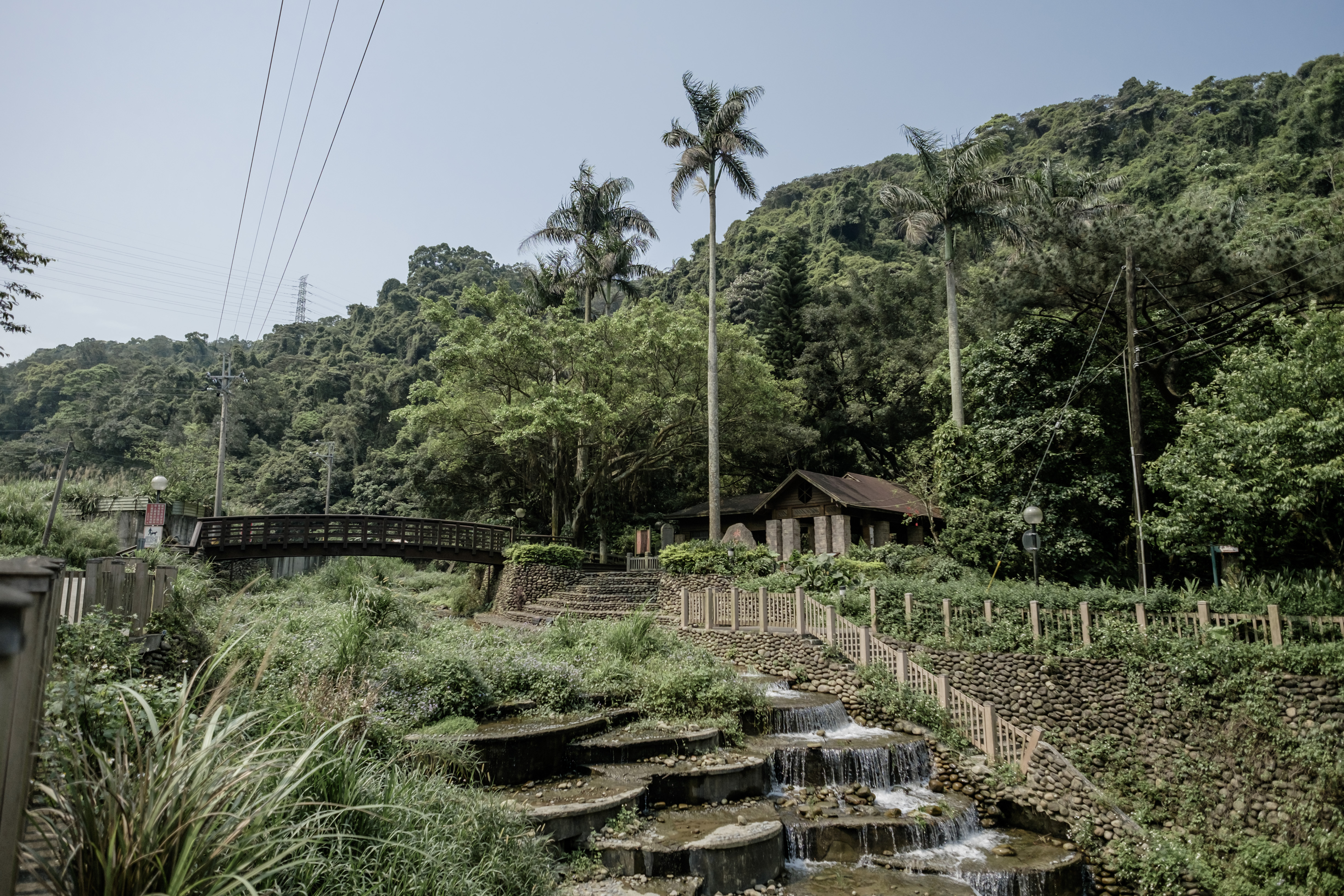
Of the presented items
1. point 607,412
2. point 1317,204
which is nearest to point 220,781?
point 607,412

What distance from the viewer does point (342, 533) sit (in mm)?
25188

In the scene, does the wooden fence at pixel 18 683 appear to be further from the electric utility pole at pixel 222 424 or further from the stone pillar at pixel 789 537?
the electric utility pole at pixel 222 424

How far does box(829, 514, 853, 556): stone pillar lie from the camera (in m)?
25.9

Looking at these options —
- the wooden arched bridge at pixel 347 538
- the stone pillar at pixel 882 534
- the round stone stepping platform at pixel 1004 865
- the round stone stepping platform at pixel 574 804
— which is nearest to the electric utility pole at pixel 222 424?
the wooden arched bridge at pixel 347 538

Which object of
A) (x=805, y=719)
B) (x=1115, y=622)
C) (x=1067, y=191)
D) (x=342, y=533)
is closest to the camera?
(x=805, y=719)

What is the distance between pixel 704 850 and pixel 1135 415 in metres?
14.7

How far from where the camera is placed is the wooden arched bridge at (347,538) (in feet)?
75.9

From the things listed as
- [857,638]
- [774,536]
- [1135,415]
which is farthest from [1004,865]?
[774,536]

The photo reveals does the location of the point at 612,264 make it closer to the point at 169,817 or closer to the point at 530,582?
the point at 530,582

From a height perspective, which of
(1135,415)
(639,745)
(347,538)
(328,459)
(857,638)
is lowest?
(639,745)

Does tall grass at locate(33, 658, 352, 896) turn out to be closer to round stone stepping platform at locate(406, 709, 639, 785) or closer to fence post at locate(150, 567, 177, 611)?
round stone stepping platform at locate(406, 709, 639, 785)

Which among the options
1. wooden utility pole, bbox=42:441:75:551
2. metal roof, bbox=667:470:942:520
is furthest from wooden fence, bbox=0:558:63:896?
metal roof, bbox=667:470:942:520

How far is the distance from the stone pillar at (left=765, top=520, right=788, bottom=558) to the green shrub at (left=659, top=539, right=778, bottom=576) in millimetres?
5767

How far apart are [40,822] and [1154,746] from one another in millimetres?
14942
